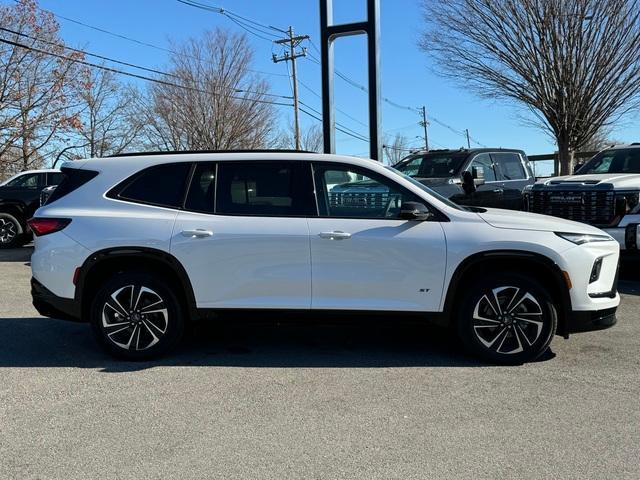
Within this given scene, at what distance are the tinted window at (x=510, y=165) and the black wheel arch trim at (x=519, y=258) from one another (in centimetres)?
684

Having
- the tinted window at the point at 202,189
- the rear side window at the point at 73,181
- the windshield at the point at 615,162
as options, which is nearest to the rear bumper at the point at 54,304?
the rear side window at the point at 73,181

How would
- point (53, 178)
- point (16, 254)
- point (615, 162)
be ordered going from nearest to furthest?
point (615, 162)
point (16, 254)
point (53, 178)

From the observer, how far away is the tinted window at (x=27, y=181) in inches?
531

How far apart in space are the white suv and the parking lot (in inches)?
17.1

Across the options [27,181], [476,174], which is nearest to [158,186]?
[476,174]

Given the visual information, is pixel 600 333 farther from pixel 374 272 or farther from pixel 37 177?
pixel 37 177

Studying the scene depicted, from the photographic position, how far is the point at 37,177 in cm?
1370

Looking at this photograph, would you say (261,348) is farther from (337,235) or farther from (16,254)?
(16,254)

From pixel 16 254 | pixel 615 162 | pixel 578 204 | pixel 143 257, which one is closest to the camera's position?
pixel 143 257

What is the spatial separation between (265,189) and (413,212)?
4.25 ft

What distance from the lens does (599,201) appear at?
327 inches

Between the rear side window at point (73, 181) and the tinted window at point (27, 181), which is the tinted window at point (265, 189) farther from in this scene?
the tinted window at point (27, 181)

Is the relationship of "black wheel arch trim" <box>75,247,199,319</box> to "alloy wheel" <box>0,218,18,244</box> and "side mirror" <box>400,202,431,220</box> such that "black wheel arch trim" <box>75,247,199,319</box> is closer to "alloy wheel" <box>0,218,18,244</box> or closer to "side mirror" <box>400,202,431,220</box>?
"side mirror" <box>400,202,431,220</box>

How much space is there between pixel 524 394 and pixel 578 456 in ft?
3.13
